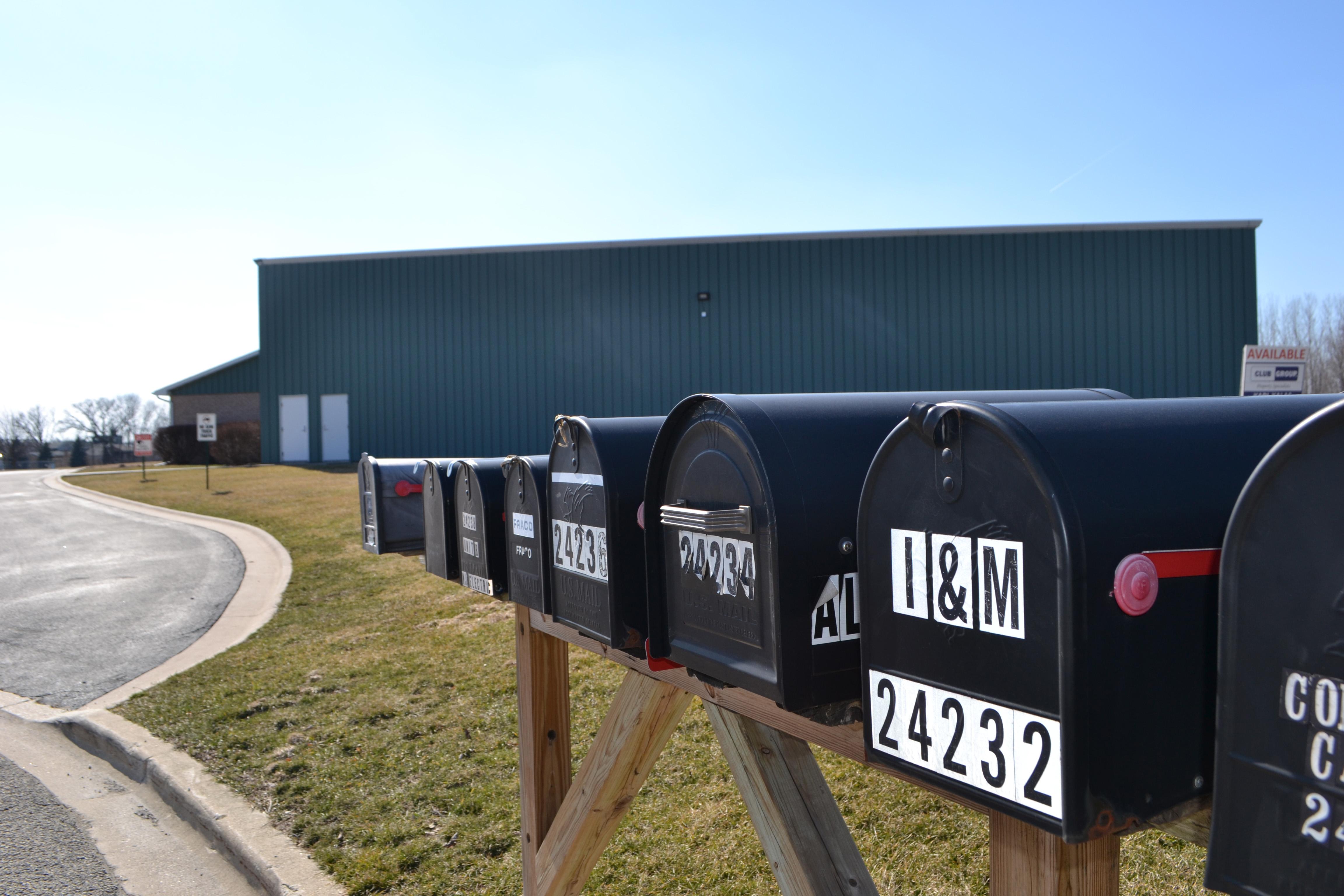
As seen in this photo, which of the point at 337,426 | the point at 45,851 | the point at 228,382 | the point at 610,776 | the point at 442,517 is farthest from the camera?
the point at 228,382

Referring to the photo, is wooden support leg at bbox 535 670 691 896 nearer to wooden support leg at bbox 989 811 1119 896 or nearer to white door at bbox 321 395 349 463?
wooden support leg at bbox 989 811 1119 896

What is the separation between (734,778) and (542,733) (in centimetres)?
88

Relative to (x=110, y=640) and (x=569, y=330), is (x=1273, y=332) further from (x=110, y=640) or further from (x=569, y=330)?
(x=110, y=640)

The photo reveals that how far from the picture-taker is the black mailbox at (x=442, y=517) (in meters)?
2.91

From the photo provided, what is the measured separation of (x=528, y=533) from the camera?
2.29 meters

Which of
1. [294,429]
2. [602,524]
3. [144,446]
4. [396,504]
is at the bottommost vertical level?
[144,446]

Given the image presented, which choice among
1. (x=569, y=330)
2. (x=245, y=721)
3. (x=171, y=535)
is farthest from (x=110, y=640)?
(x=569, y=330)

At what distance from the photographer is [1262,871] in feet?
2.58

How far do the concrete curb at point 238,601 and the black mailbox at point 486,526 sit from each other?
190 inches

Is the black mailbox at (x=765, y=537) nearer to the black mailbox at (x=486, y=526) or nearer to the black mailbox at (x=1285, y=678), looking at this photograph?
the black mailbox at (x=1285, y=678)

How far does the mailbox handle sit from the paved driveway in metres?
6.43

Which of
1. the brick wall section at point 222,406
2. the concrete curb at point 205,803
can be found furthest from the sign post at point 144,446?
the concrete curb at point 205,803

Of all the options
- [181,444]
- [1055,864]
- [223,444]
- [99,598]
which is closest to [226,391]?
[181,444]

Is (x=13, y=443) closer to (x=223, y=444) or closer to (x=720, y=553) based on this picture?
(x=223, y=444)
